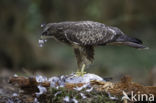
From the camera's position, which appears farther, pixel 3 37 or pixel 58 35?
pixel 3 37

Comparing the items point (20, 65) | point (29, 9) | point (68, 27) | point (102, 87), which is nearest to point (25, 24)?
point (29, 9)

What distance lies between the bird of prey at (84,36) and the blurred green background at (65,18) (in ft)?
23.5

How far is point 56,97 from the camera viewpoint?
185 inches

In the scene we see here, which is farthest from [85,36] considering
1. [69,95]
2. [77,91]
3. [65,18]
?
[65,18]

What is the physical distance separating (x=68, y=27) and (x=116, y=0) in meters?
9.85

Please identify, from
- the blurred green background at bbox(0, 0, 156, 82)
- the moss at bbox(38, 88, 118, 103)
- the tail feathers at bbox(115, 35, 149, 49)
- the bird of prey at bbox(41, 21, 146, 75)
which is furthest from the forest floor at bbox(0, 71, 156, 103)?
the blurred green background at bbox(0, 0, 156, 82)

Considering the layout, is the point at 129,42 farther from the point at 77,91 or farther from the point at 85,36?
the point at 77,91

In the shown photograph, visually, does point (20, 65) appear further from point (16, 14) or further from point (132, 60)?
point (132, 60)

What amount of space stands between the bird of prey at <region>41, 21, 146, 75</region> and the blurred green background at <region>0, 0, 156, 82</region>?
7.17 metres

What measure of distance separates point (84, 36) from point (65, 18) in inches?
407

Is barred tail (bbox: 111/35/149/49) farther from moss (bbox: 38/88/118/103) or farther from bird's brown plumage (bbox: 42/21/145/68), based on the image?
moss (bbox: 38/88/118/103)

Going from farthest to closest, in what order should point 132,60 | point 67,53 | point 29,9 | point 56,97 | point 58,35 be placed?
point 67,53 → point 29,9 → point 132,60 → point 58,35 → point 56,97

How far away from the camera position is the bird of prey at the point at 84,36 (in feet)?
18.7

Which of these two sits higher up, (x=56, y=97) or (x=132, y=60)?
(x=132, y=60)
